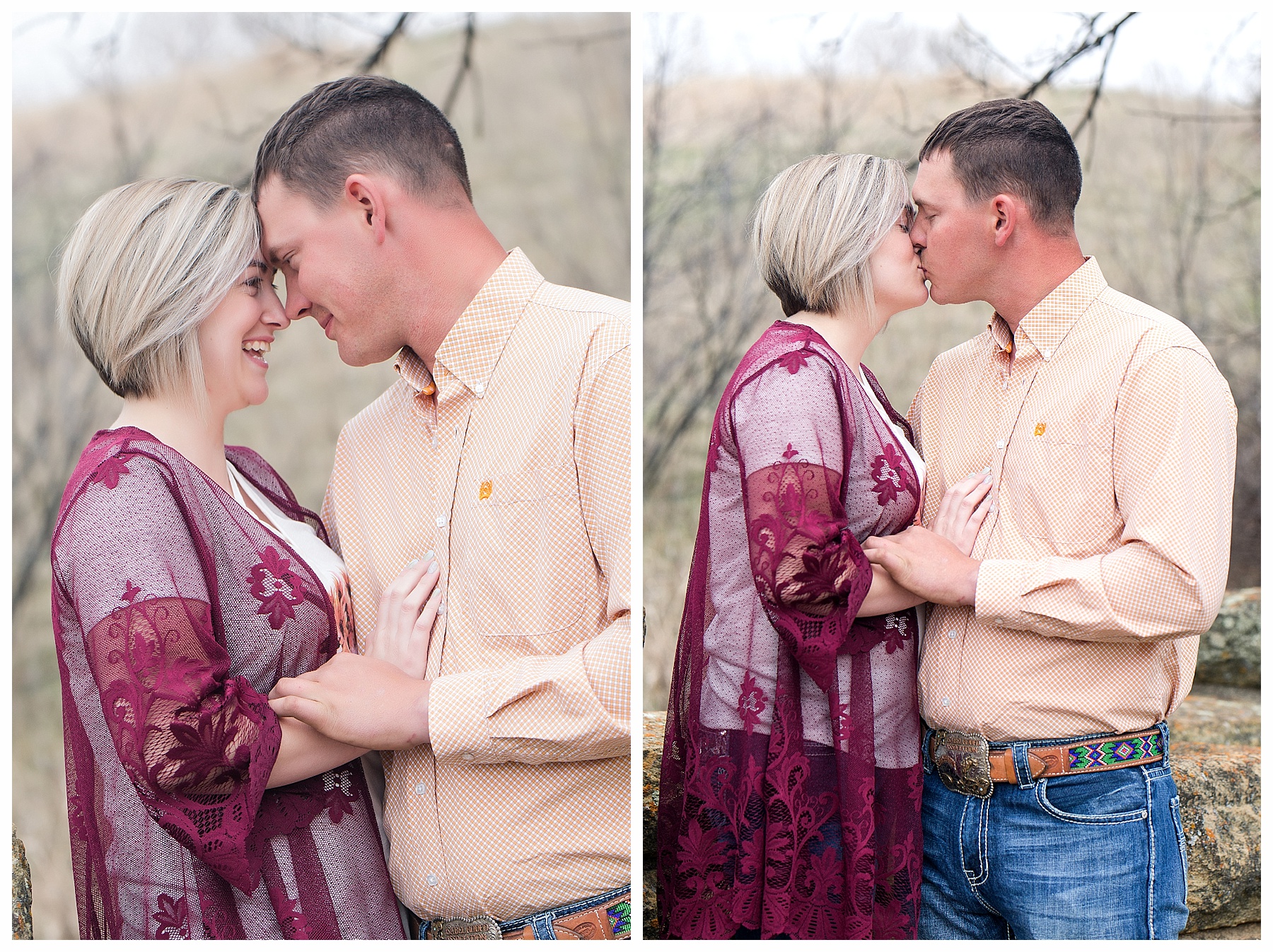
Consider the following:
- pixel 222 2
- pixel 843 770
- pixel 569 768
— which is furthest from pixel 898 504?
pixel 222 2

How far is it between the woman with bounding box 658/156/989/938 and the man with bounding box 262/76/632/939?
25 cm

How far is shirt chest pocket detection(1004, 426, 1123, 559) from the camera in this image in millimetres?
1967

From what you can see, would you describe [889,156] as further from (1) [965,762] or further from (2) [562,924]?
(2) [562,924]

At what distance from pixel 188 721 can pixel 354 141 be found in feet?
3.43

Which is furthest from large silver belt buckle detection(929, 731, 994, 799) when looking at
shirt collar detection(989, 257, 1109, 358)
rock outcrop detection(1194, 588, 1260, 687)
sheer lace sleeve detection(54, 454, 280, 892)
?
rock outcrop detection(1194, 588, 1260, 687)

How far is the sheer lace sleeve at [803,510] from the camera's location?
1.87m

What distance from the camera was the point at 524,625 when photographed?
1.82m

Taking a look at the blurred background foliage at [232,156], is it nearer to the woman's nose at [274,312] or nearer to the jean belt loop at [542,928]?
the woman's nose at [274,312]

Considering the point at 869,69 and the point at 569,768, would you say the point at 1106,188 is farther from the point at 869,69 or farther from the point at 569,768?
the point at 569,768

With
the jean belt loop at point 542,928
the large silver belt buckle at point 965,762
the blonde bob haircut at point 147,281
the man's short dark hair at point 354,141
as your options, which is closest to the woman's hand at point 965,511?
the large silver belt buckle at point 965,762

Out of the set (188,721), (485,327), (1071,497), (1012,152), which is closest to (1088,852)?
(1071,497)

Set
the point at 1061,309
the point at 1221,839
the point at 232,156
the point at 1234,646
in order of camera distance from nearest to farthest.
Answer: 1. the point at 1061,309
2. the point at 1221,839
3. the point at 232,156
4. the point at 1234,646

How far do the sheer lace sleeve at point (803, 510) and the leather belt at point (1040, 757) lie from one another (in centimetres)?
33
